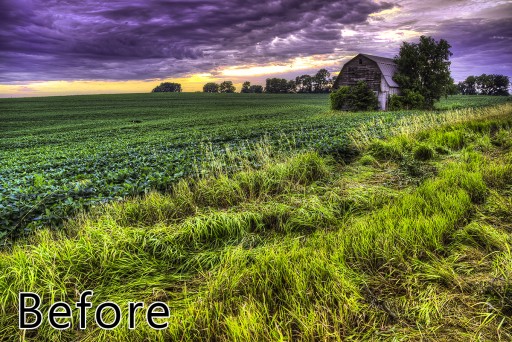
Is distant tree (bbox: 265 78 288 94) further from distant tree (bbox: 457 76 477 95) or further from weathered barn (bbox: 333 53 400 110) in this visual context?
weathered barn (bbox: 333 53 400 110)

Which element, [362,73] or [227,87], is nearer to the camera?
[362,73]

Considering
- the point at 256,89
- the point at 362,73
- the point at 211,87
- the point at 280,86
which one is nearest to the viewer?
the point at 362,73

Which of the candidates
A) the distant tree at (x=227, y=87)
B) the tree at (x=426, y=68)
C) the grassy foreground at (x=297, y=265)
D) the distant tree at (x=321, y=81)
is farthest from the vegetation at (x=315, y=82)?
the grassy foreground at (x=297, y=265)

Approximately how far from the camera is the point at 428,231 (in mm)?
3760

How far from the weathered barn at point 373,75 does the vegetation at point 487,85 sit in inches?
3689

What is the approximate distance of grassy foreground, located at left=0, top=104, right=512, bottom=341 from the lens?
2512 millimetres

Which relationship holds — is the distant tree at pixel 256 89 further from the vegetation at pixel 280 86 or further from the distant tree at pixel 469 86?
the distant tree at pixel 469 86

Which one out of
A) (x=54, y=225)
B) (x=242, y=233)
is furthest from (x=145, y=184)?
(x=242, y=233)

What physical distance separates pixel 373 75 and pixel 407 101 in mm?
5628

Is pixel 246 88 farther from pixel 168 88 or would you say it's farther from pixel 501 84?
pixel 501 84

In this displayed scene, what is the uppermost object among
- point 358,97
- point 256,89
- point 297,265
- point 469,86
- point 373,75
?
point 256,89

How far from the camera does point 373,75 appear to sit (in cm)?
3612

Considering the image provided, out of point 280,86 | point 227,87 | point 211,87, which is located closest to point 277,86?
point 280,86

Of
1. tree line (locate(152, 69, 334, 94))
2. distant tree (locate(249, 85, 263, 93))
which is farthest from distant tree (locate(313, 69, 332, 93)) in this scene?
distant tree (locate(249, 85, 263, 93))
